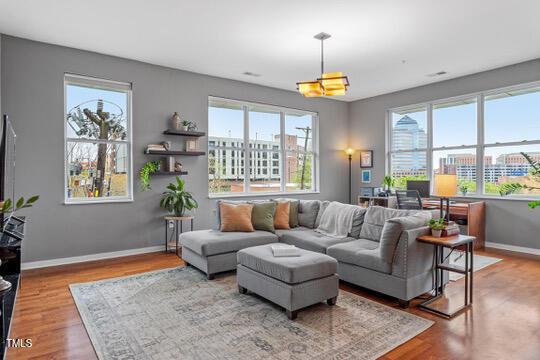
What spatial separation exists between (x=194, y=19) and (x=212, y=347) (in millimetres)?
3287

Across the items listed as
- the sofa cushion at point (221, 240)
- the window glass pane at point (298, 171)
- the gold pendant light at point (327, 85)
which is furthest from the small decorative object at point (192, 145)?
the gold pendant light at point (327, 85)

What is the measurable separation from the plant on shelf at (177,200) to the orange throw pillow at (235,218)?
89 cm

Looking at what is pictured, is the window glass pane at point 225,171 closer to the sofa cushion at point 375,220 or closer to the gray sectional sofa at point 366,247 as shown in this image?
→ the gray sectional sofa at point 366,247

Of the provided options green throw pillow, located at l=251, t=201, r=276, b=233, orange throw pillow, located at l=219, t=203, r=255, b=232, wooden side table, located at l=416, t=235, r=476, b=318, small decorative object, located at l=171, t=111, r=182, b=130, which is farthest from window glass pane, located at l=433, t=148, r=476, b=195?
small decorative object, located at l=171, t=111, r=182, b=130

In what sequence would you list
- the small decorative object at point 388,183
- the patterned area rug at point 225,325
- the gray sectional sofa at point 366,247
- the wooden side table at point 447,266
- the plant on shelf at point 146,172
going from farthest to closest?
the small decorative object at point 388,183
the plant on shelf at point 146,172
the gray sectional sofa at point 366,247
the wooden side table at point 447,266
the patterned area rug at point 225,325

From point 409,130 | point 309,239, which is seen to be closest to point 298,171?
point 409,130

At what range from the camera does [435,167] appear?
638cm

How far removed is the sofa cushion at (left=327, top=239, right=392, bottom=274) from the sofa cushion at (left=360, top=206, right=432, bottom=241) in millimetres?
91

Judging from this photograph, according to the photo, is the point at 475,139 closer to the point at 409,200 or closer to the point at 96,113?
the point at 409,200

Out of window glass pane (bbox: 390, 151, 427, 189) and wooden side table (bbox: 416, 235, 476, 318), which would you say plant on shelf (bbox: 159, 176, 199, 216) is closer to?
wooden side table (bbox: 416, 235, 476, 318)

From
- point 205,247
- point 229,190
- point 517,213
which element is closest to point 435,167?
point 517,213

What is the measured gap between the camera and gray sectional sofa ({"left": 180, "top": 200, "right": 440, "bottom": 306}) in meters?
3.02

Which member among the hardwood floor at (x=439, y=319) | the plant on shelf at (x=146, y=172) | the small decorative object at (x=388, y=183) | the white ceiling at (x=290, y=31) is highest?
the white ceiling at (x=290, y=31)

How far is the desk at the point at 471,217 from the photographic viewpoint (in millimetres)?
5223
